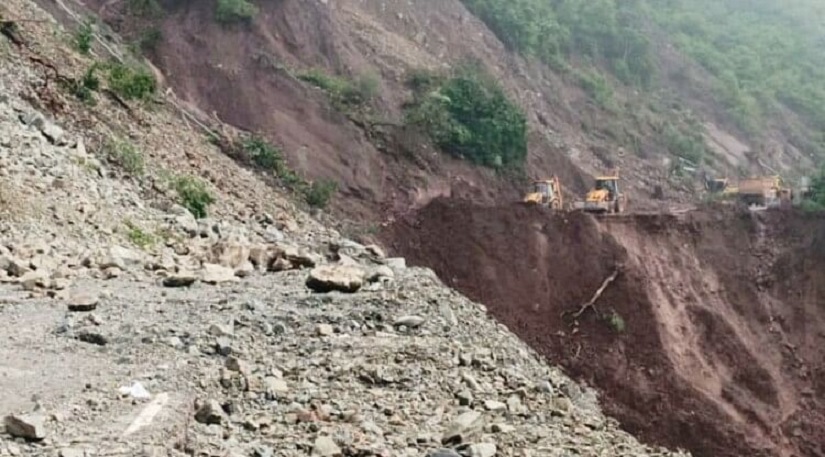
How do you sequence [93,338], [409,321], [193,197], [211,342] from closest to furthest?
1. [211,342]
2. [93,338]
3. [409,321]
4. [193,197]

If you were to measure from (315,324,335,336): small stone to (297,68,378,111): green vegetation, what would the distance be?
17.4 m

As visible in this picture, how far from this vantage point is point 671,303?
2175 centimetres

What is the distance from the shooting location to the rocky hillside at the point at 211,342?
6352 millimetres

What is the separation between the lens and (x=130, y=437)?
18.8ft

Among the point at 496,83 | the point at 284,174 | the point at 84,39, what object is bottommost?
the point at 284,174

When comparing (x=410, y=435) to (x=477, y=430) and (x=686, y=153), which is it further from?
(x=686, y=153)

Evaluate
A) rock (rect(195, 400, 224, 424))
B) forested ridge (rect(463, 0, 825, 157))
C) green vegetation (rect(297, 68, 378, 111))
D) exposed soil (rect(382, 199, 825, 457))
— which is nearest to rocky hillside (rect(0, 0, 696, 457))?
rock (rect(195, 400, 224, 424))

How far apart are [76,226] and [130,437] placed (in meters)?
7.19

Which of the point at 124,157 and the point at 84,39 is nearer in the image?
the point at 124,157

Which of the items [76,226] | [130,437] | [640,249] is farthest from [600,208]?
[130,437]

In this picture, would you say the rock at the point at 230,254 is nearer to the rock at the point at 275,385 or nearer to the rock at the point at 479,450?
the rock at the point at 275,385

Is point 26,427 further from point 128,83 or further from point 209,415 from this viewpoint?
point 128,83

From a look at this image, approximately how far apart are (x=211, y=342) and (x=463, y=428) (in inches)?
86.3

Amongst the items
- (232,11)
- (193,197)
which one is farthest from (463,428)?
(232,11)
